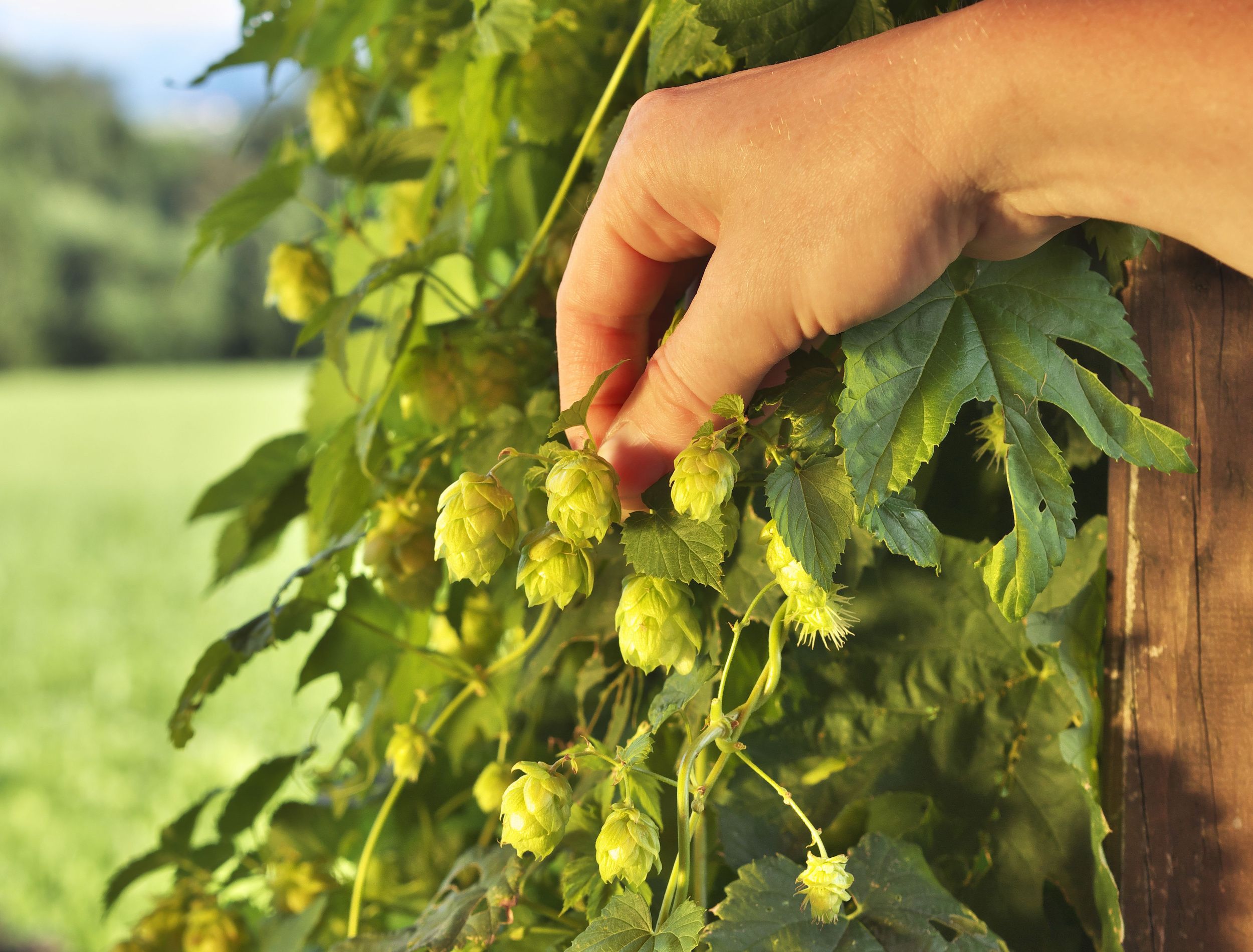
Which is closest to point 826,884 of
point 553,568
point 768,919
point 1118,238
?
point 768,919

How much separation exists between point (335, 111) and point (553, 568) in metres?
0.49

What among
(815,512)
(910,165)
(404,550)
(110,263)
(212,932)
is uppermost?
(910,165)

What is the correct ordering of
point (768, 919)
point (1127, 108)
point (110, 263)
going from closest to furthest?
1. point (1127, 108)
2. point (768, 919)
3. point (110, 263)

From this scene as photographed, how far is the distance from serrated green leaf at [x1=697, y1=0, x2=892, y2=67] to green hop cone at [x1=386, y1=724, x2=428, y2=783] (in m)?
0.38

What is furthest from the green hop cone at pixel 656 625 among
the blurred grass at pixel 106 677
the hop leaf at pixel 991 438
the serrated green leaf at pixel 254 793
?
the blurred grass at pixel 106 677

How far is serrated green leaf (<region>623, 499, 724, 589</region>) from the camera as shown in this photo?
32 centimetres

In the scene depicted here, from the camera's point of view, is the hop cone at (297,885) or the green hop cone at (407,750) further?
the hop cone at (297,885)

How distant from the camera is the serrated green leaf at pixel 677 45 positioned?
0.37 meters

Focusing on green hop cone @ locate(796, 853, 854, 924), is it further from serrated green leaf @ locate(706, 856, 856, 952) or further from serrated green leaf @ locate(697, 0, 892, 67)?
serrated green leaf @ locate(697, 0, 892, 67)

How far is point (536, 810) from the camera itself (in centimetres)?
32

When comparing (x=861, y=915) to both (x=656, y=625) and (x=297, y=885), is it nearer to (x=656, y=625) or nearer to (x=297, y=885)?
(x=656, y=625)

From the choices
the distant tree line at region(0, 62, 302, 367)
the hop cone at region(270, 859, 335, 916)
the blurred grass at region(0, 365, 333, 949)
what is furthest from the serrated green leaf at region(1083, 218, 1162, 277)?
the distant tree line at region(0, 62, 302, 367)

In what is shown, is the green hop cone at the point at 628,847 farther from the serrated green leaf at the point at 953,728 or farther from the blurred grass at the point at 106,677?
the blurred grass at the point at 106,677

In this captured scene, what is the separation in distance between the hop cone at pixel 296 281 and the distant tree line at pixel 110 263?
33.1 ft
